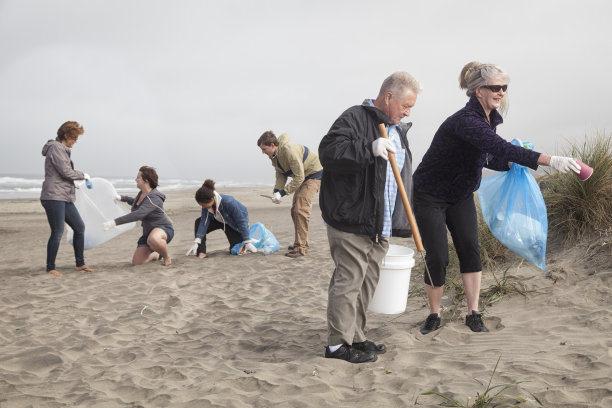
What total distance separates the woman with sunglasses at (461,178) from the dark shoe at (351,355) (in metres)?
0.65

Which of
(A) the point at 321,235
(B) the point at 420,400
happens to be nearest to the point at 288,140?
(A) the point at 321,235

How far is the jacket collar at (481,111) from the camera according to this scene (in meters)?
3.11

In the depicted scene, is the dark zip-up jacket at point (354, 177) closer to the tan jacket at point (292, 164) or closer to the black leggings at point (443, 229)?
the black leggings at point (443, 229)

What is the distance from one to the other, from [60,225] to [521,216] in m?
5.07

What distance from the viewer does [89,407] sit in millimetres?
2543

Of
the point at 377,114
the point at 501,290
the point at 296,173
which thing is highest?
the point at 377,114

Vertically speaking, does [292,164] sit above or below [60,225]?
above

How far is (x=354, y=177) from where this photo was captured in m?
2.76

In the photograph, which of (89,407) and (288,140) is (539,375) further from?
(288,140)

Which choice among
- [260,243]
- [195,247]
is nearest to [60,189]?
[195,247]

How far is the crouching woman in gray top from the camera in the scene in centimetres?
620

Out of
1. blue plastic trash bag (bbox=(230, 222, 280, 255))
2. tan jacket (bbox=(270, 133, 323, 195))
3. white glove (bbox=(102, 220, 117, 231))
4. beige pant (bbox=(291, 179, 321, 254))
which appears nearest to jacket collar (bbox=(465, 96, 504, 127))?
tan jacket (bbox=(270, 133, 323, 195))

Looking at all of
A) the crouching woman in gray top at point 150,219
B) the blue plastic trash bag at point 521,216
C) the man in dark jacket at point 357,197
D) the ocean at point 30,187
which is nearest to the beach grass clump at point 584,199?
the blue plastic trash bag at point 521,216

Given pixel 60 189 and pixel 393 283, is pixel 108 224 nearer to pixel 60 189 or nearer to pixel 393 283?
pixel 60 189
